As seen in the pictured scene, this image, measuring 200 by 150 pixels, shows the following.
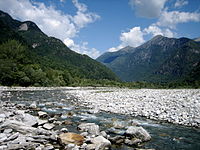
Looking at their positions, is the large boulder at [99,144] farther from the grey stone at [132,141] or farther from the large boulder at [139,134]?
the large boulder at [139,134]

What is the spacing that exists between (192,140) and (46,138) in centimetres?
758

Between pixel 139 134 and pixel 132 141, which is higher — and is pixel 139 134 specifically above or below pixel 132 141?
above

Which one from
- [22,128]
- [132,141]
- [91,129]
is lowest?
[132,141]

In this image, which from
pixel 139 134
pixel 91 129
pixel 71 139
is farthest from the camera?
pixel 91 129

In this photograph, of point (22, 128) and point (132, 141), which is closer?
point (132, 141)

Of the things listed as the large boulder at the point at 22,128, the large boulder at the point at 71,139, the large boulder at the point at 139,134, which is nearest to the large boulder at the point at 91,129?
the large boulder at the point at 71,139

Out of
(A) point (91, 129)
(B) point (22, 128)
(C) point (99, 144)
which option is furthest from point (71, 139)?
→ (B) point (22, 128)

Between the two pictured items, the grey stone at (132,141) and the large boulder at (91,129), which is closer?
the grey stone at (132,141)

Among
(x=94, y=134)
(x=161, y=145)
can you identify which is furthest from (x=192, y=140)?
(x=94, y=134)

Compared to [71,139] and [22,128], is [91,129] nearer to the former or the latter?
[71,139]

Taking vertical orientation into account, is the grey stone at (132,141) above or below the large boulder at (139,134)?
below

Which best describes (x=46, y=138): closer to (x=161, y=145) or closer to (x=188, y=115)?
(x=161, y=145)

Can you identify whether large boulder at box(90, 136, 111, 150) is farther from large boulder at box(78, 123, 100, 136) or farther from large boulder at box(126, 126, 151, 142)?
large boulder at box(126, 126, 151, 142)

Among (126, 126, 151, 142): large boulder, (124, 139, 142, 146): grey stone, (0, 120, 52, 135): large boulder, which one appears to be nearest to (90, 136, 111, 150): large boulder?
(124, 139, 142, 146): grey stone
